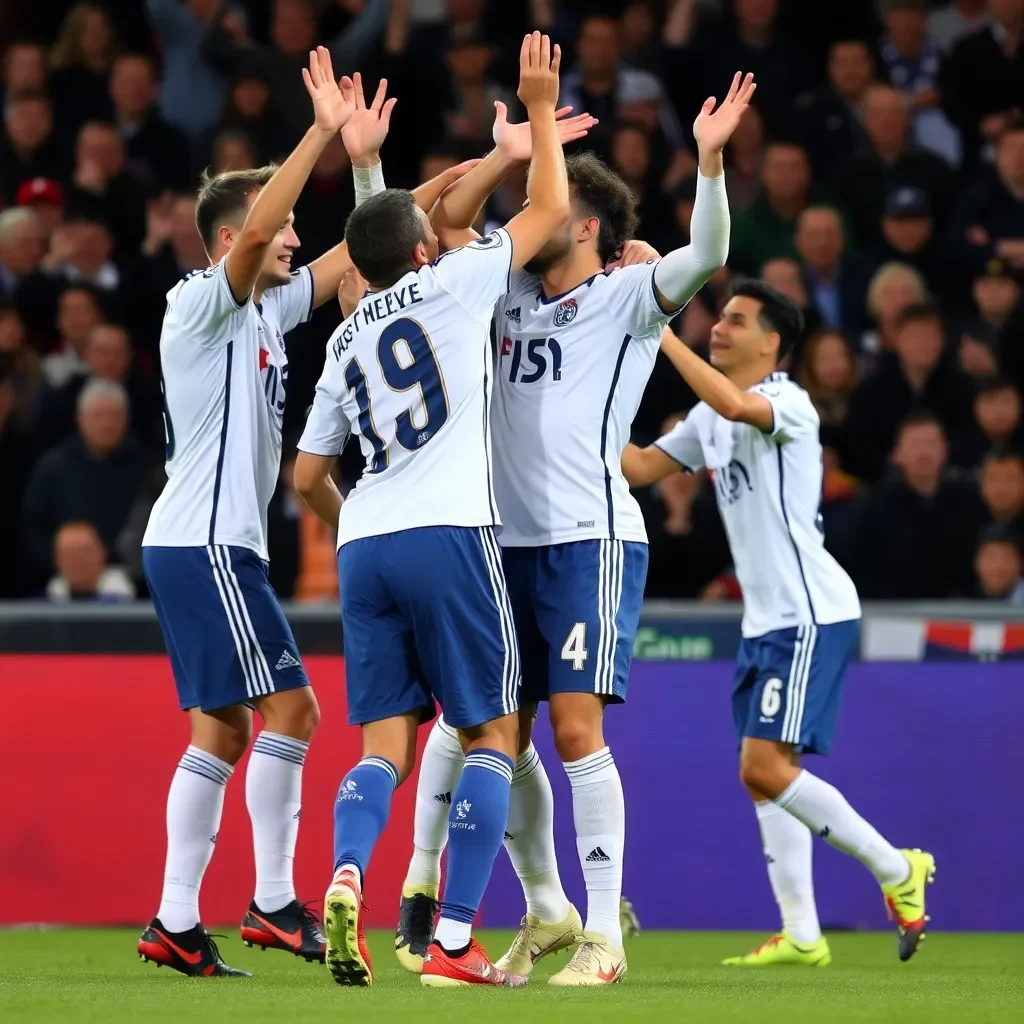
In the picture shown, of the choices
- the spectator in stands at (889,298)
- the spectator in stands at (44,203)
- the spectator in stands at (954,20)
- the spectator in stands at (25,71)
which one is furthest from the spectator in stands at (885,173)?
the spectator in stands at (25,71)

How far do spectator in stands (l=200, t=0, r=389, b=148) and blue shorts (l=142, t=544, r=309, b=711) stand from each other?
23.6 ft

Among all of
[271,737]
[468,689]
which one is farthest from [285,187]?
[271,737]

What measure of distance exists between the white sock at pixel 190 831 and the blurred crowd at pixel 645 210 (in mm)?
3638

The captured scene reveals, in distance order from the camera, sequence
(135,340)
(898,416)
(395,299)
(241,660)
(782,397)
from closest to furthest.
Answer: (395,299) < (241,660) < (782,397) < (898,416) < (135,340)

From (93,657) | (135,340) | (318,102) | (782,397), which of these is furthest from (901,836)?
(135,340)

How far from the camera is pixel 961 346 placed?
1176 cm

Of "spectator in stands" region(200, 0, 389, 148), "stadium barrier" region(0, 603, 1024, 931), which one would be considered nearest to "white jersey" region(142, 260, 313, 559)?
"stadium barrier" region(0, 603, 1024, 931)

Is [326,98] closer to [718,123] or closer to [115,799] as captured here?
[718,123]

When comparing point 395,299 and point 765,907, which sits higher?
point 395,299

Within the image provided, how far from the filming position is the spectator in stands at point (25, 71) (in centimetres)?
1357

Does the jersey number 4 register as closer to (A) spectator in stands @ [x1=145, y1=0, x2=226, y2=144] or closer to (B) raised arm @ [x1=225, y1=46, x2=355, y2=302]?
(B) raised arm @ [x1=225, y1=46, x2=355, y2=302]

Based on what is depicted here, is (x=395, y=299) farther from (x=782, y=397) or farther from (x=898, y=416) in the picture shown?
(x=898, y=416)

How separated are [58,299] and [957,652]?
6.15 meters

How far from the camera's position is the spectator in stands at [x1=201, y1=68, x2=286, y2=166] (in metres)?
12.8
